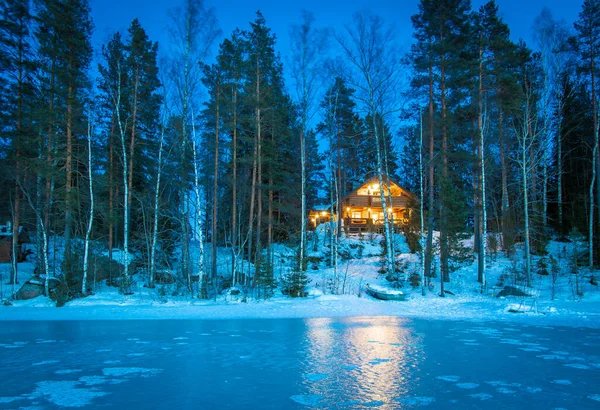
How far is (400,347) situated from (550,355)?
2459mm

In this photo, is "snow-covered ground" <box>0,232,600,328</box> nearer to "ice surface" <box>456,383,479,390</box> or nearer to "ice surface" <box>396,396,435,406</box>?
"ice surface" <box>456,383,479,390</box>

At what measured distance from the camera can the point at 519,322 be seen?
10.7m

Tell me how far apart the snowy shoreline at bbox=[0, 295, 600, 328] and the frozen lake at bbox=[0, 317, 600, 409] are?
2471 millimetres

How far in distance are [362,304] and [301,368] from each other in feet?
30.1

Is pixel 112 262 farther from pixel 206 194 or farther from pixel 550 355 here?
pixel 550 355

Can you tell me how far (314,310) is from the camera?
13.4 meters

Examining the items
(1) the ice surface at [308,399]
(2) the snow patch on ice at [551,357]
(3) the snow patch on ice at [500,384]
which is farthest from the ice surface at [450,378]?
(2) the snow patch on ice at [551,357]

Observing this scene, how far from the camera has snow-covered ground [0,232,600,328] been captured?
12.2 metres

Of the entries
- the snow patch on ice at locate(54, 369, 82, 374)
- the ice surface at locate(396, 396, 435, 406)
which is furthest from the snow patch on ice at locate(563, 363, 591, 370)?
the snow patch on ice at locate(54, 369, 82, 374)

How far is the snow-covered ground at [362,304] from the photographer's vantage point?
12188 millimetres

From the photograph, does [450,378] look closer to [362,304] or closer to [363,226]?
[362,304]

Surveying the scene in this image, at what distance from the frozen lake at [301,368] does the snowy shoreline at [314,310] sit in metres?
2.47

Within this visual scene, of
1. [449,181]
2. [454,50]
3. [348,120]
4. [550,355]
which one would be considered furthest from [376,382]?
[348,120]

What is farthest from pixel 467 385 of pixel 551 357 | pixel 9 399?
pixel 9 399
